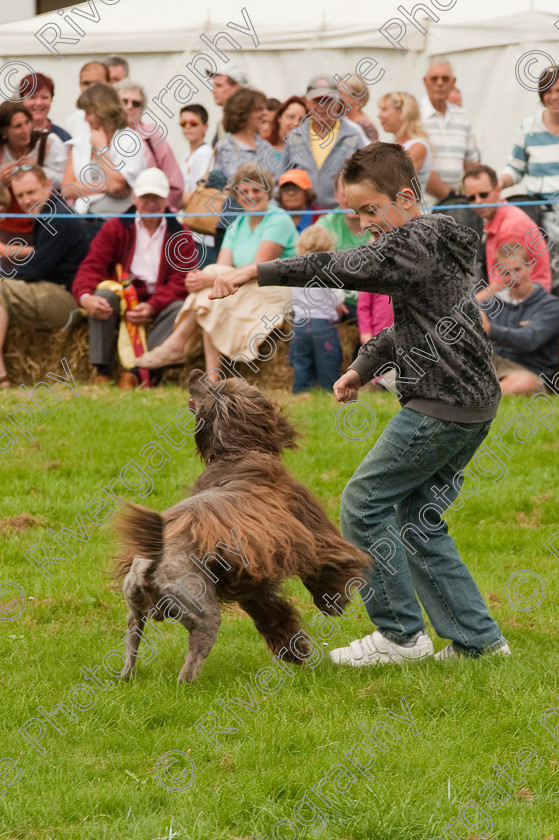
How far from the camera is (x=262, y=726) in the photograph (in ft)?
13.4

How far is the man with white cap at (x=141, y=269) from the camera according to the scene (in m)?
10.1

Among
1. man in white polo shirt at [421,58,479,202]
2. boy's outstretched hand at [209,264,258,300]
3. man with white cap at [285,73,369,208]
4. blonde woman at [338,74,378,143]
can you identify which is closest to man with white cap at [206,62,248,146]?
man with white cap at [285,73,369,208]

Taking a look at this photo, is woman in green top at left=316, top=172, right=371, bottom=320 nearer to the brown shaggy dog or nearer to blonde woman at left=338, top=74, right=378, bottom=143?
blonde woman at left=338, top=74, right=378, bottom=143

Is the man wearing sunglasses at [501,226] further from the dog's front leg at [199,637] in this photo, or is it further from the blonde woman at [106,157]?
the dog's front leg at [199,637]

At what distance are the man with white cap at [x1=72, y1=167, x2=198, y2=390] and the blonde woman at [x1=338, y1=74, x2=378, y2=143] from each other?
201 centimetres

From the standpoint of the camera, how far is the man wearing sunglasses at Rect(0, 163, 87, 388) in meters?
10.2

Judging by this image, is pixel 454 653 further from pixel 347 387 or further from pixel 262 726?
pixel 347 387

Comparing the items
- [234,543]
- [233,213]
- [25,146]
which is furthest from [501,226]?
[234,543]

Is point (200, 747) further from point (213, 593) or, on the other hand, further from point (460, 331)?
point (460, 331)

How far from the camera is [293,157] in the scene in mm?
10633

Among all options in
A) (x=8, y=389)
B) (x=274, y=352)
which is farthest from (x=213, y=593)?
(x=8, y=389)

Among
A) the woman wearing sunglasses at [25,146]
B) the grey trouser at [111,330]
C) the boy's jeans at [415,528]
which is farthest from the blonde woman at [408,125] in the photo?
the boy's jeans at [415,528]

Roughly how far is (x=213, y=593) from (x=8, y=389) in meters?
6.17

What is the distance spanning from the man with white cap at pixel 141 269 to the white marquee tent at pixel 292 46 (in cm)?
167
